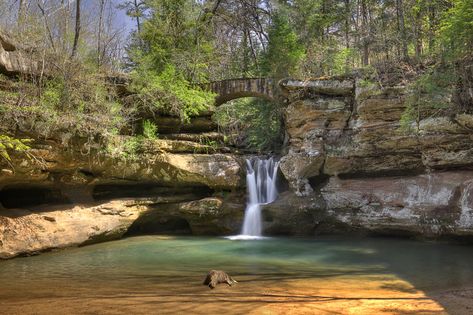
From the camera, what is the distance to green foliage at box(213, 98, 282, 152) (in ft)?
59.5

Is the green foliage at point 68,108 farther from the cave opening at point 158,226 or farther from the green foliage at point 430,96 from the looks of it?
the green foliage at point 430,96

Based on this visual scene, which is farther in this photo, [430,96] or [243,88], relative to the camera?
[243,88]

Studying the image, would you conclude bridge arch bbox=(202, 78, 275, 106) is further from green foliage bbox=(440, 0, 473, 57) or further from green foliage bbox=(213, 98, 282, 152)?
green foliage bbox=(440, 0, 473, 57)

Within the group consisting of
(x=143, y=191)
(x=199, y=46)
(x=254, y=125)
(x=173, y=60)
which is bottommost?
(x=143, y=191)

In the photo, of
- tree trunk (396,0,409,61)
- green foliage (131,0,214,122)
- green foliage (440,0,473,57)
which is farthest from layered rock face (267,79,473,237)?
green foliage (131,0,214,122)

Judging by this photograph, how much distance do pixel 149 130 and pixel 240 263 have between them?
695cm

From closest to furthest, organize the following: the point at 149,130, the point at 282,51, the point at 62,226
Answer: the point at 62,226 → the point at 149,130 → the point at 282,51

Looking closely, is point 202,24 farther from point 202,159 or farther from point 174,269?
point 174,269

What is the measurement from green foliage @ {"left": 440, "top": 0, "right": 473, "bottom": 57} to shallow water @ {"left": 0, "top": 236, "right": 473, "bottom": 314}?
5538 millimetres

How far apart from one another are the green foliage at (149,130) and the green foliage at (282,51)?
5.77 metres

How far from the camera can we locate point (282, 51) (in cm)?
1831

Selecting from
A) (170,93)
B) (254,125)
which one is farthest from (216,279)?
(254,125)

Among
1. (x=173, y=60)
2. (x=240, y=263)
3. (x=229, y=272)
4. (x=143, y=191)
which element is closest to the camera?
(x=229, y=272)

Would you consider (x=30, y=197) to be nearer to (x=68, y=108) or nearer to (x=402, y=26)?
(x=68, y=108)
